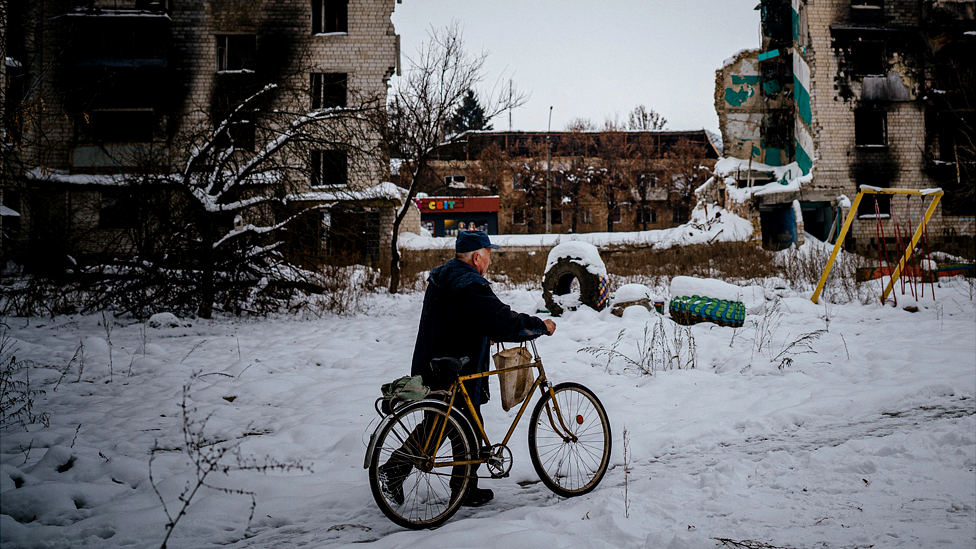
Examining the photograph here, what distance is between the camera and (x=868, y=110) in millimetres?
27203

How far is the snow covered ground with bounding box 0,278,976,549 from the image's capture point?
330cm

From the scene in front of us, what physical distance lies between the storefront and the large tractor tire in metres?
25.1

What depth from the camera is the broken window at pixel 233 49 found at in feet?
83.9

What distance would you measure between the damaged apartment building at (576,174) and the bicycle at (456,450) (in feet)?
128

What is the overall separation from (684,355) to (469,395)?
17.4 ft

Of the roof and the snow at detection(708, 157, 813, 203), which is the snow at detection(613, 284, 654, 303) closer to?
the snow at detection(708, 157, 813, 203)

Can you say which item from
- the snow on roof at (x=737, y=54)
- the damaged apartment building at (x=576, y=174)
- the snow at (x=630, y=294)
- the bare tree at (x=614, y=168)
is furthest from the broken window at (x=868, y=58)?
the snow at (x=630, y=294)

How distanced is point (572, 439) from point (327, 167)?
898 centimetres

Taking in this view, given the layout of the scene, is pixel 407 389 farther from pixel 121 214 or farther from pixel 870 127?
pixel 870 127

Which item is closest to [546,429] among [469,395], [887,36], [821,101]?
[469,395]

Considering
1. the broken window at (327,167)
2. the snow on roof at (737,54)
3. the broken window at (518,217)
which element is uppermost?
the snow on roof at (737,54)

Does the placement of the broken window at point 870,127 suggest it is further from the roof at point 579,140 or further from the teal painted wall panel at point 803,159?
the roof at point 579,140

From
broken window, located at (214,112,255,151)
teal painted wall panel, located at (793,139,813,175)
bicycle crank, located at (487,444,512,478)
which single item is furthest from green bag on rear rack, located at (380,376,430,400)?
teal painted wall panel, located at (793,139,813,175)

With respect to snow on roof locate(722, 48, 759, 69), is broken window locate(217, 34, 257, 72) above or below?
below
